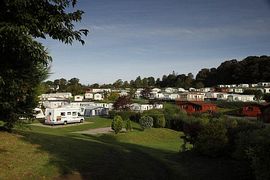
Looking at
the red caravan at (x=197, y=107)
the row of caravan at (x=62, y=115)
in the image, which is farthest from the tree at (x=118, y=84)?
the row of caravan at (x=62, y=115)

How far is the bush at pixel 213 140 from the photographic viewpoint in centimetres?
1480

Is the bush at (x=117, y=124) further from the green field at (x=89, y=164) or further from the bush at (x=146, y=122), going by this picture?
the green field at (x=89, y=164)

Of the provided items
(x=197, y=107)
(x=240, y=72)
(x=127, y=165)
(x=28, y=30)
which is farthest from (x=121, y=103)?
(x=240, y=72)

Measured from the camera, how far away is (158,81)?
531 feet

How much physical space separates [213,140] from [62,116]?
25234 millimetres

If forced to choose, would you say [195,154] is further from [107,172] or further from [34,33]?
[34,33]

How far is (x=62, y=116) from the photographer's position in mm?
37688

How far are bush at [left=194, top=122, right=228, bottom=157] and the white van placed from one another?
23.9m

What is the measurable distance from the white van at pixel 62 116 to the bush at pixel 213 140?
23940mm

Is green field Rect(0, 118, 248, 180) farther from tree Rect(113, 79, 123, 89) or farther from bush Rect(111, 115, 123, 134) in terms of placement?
tree Rect(113, 79, 123, 89)

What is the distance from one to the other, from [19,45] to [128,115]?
124 ft

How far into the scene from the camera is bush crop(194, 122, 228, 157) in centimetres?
1480

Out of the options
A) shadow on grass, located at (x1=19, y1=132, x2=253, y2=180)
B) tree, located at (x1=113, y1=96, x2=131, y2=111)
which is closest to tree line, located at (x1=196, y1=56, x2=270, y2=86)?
tree, located at (x1=113, y1=96, x2=131, y2=111)

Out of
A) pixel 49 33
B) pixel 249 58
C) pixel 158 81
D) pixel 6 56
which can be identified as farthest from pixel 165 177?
pixel 158 81
